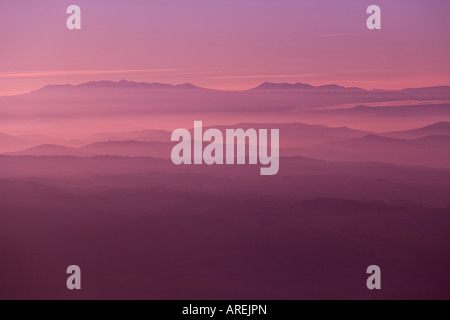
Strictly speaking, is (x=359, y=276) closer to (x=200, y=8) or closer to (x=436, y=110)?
(x=436, y=110)

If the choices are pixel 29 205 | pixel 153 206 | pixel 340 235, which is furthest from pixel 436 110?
pixel 29 205

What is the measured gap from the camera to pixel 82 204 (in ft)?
10.9

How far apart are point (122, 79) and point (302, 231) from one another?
1.50 meters

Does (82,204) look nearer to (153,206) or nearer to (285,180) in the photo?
(153,206)

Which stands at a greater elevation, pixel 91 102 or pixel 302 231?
pixel 91 102

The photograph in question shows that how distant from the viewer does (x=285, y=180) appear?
336 cm

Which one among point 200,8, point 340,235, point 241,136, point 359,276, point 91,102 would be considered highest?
point 200,8

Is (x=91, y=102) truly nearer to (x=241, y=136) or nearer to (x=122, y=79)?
(x=122, y=79)
